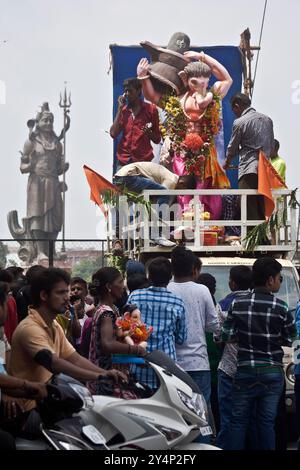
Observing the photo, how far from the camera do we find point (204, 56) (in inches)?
705

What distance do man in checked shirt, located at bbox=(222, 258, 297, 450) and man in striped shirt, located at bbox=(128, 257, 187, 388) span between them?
42 cm

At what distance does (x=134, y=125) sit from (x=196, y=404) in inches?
442

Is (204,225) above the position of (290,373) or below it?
above

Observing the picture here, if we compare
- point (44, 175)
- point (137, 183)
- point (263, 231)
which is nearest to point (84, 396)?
point (263, 231)

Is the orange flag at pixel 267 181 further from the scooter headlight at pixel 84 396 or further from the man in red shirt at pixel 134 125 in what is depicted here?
the scooter headlight at pixel 84 396

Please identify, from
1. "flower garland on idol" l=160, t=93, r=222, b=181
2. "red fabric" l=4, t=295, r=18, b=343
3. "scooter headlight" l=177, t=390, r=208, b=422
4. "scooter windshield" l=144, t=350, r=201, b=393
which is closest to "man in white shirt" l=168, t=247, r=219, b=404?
"red fabric" l=4, t=295, r=18, b=343

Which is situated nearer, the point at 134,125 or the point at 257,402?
the point at 257,402

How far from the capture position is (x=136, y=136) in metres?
17.0

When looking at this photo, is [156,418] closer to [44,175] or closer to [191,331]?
[191,331]

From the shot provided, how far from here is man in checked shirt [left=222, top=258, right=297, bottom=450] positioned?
327 inches

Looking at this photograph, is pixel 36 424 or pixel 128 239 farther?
pixel 128 239

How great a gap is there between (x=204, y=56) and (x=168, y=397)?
41.5 ft
